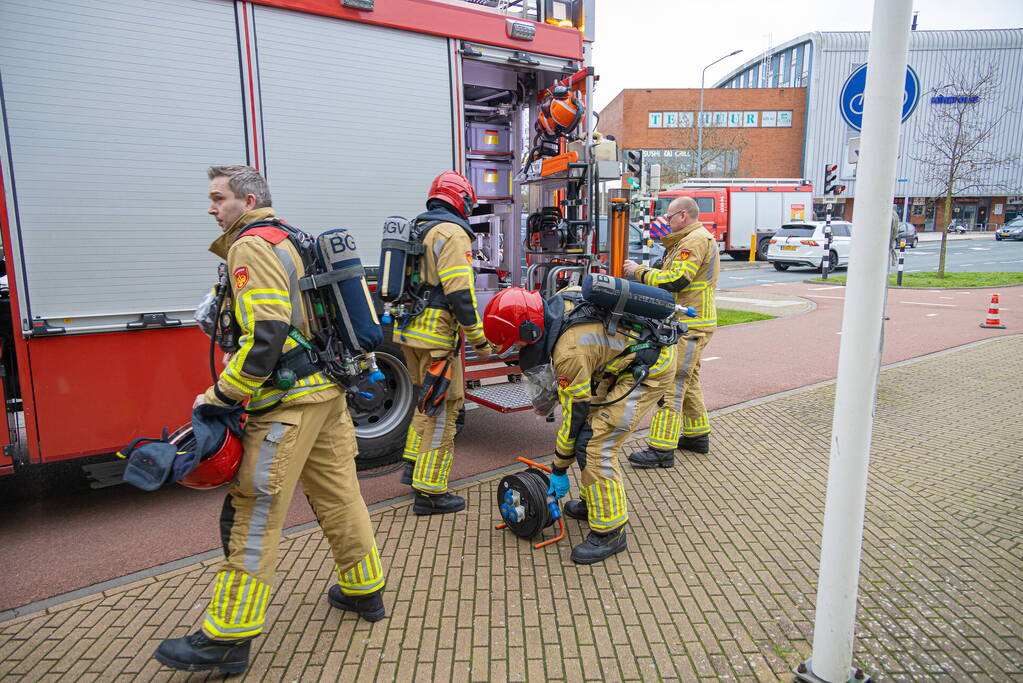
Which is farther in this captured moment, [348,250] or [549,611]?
[549,611]

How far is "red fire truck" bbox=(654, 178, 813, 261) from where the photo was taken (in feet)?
89.0

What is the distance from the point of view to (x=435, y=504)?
4211 mm

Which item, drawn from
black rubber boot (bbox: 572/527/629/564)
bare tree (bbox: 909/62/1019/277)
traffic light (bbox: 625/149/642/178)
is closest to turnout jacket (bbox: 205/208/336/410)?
black rubber boot (bbox: 572/527/629/564)

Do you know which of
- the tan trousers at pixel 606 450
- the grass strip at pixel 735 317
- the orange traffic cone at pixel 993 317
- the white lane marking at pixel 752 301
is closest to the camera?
the tan trousers at pixel 606 450

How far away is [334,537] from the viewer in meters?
3.00

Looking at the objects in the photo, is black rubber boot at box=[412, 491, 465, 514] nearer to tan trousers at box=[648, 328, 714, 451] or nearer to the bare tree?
tan trousers at box=[648, 328, 714, 451]

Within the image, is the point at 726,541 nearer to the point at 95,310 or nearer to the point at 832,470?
the point at 832,470

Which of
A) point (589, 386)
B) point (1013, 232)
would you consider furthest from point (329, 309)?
point (1013, 232)

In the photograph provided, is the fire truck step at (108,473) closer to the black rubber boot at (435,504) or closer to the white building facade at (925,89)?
the black rubber boot at (435,504)

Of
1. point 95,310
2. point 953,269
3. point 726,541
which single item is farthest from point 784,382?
point 953,269

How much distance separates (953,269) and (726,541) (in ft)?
78.1

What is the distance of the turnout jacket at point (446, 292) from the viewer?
157 inches

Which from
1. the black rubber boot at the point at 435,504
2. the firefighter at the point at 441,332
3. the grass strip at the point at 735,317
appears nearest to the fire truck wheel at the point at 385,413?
the firefighter at the point at 441,332

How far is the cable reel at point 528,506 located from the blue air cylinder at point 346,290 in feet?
4.40
